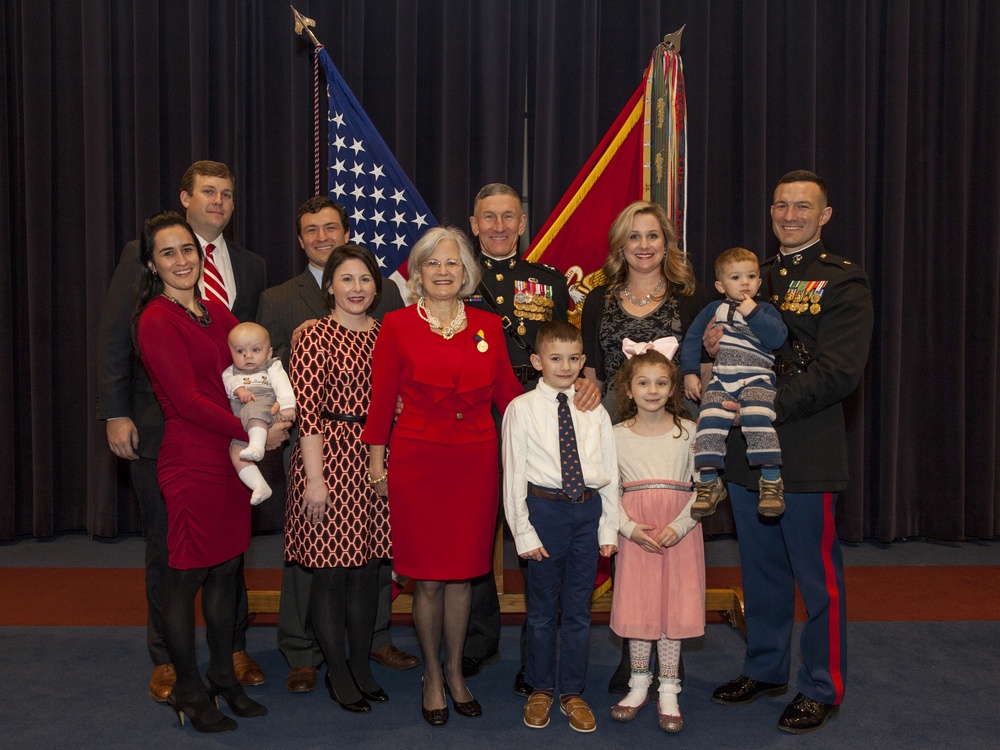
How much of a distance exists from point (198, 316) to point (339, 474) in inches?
28.8

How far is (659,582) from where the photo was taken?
3006 mm

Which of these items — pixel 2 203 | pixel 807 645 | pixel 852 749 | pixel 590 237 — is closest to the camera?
Result: pixel 852 749

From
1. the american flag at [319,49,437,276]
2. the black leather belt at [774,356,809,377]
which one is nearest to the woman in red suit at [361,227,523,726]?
the black leather belt at [774,356,809,377]

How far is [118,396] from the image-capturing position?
10.2ft

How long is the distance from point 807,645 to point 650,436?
2.98 ft

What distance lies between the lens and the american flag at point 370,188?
456 cm

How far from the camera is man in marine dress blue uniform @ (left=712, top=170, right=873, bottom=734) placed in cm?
A: 286

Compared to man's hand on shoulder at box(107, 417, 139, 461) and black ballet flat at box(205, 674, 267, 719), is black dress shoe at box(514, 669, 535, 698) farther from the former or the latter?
man's hand on shoulder at box(107, 417, 139, 461)

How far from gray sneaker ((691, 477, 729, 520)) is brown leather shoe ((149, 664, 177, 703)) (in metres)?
1.99

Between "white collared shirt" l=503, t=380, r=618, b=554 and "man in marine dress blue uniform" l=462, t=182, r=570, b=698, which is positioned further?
"man in marine dress blue uniform" l=462, t=182, r=570, b=698

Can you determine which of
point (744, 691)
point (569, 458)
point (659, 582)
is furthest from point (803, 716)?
point (569, 458)

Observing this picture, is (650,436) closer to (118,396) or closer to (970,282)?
(118,396)

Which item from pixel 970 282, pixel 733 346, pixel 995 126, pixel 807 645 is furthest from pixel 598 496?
pixel 995 126

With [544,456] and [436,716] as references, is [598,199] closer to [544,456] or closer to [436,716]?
[544,456]
